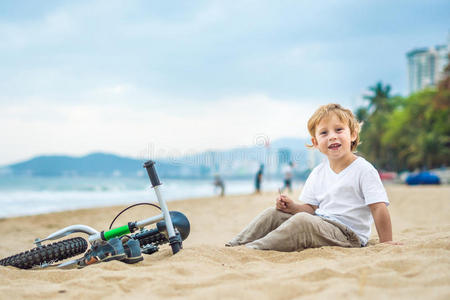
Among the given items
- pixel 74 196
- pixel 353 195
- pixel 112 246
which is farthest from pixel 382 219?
pixel 74 196

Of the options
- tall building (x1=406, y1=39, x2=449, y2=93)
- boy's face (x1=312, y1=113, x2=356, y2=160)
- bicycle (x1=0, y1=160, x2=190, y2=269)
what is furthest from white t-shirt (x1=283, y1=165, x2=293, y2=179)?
tall building (x1=406, y1=39, x2=449, y2=93)

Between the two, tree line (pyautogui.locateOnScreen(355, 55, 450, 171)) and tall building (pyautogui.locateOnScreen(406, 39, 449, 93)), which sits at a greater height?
tall building (pyautogui.locateOnScreen(406, 39, 449, 93))

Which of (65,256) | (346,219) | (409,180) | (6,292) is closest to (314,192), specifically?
(346,219)

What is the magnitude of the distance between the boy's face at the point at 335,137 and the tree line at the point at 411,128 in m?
20.9

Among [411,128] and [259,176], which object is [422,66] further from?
[259,176]

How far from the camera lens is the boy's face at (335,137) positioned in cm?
309

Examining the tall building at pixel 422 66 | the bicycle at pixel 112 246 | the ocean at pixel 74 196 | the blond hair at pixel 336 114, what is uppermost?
the tall building at pixel 422 66

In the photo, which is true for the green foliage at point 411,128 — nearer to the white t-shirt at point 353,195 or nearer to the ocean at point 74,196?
the ocean at point 74,196

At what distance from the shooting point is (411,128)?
133 feet

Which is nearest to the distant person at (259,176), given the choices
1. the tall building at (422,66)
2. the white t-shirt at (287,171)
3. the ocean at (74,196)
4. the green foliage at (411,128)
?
the white t-shirt at (287,171)

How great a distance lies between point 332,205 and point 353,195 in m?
0.18

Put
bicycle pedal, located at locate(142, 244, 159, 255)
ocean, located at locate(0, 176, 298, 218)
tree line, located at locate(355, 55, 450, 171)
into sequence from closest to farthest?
bicycle pedal, located at locate(142, 244, 159, 255)
ocean, located at locate(0, 176, 298, 218)
tree line, located at locate(355, 55, 450, 171)

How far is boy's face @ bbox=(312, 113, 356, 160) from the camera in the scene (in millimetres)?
3092

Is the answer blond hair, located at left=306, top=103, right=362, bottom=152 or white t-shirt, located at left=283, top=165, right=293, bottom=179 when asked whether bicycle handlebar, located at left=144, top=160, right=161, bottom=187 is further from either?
white t-shirt, located at left=283, top=165, right=293, bottom=179
